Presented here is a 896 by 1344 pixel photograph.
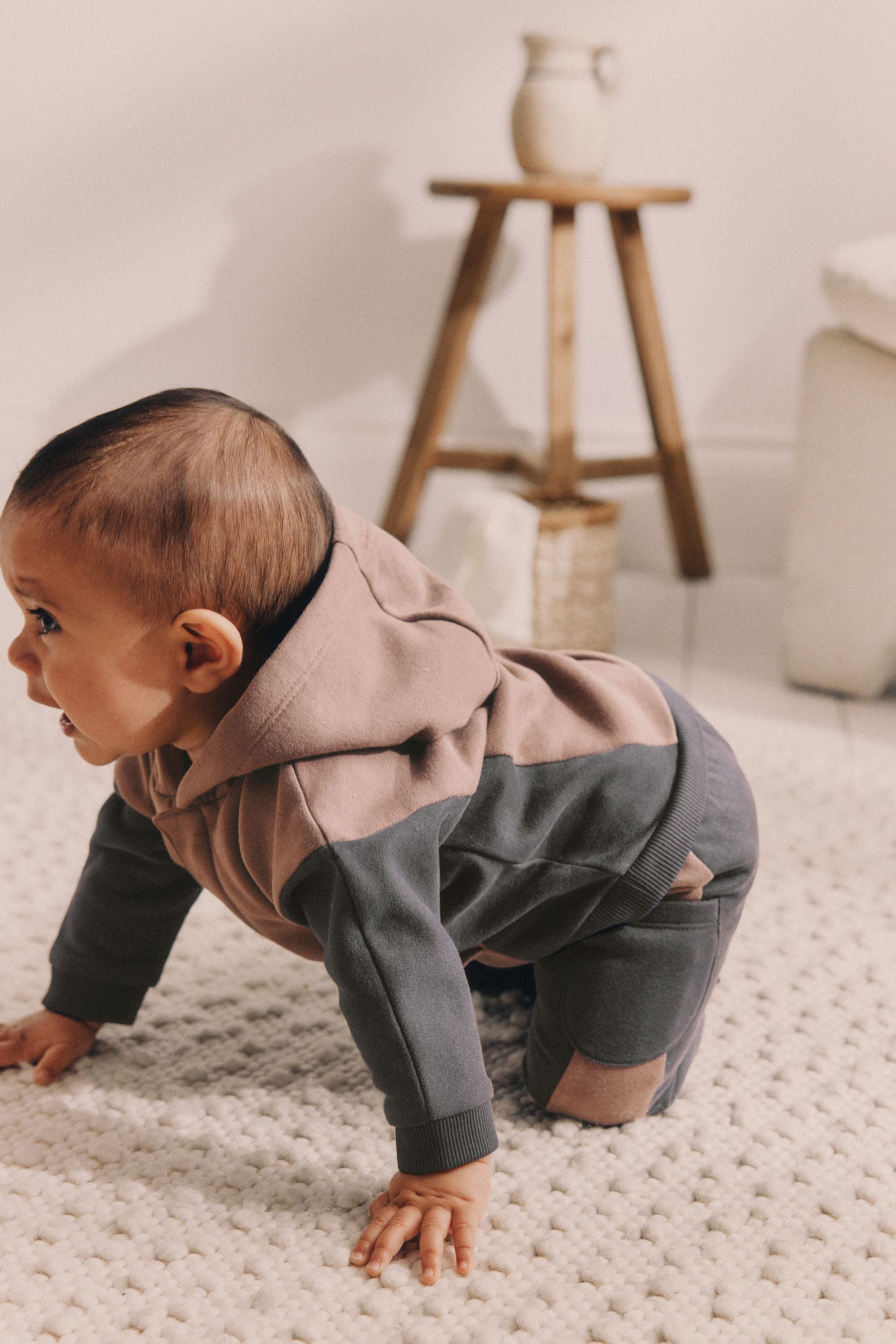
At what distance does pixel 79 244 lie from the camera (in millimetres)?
1826

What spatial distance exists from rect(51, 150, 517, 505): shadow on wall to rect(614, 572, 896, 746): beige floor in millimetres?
360

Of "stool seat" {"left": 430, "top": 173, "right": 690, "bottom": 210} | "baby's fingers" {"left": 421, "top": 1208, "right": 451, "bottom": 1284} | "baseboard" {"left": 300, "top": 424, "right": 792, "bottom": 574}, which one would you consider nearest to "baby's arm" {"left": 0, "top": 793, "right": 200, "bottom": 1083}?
"baby's fingers" {"left": 421, "top": 1208, "right": 451, "bottom": 1284}

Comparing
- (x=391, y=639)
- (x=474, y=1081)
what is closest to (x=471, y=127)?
(x=391, y=639)

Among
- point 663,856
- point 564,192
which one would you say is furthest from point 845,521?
point 663,856

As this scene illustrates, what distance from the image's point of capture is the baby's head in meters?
0.58

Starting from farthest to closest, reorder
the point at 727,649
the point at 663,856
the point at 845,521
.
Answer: the point at 727,649 < the point at 845,521 < the point at 663,856

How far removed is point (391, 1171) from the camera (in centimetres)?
71

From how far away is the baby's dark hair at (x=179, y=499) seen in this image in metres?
0.57

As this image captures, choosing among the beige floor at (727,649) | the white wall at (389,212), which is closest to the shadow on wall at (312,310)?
the white wall at (389,212)

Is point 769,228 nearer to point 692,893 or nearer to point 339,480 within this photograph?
point 339,480

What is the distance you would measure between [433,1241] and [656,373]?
49.2 inches

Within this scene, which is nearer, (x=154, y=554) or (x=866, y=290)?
(x=154, y=554)

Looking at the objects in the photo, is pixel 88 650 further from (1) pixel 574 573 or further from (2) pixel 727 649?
(2) pixel 727 649

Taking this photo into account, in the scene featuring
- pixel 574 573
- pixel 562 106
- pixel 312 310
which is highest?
pixel 562 106
